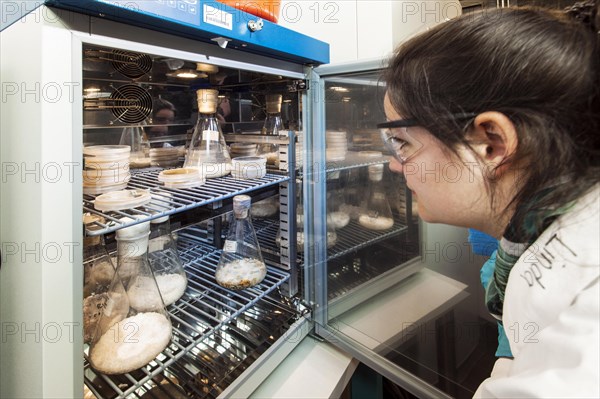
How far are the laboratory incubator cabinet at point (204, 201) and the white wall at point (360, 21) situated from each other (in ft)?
1.36

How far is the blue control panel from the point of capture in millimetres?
507

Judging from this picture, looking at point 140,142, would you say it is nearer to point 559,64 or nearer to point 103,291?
point 103,291

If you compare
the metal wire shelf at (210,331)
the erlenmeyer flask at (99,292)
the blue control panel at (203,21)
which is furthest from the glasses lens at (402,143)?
the erlenmeyer flask at (99,292)

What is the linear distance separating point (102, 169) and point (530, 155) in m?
0.81

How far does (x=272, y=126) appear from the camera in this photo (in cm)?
128

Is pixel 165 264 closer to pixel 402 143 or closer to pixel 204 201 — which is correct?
pixel 204 201

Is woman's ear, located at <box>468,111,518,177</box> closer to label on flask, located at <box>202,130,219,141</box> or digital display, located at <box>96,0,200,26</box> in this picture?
digital display, located at <box>96,0,200,26</box>

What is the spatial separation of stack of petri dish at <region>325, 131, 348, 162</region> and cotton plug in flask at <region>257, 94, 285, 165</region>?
165mm

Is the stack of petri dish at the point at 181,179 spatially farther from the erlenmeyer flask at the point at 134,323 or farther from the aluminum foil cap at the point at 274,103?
the aluminum foil cap at the point at 274,103

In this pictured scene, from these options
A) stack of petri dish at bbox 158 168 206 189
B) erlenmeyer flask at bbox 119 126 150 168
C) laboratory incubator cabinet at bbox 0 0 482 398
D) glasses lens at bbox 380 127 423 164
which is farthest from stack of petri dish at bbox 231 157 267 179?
glasses lens at bbox 380 127 423 164

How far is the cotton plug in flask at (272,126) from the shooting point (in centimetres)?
117

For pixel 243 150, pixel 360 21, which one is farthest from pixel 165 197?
pixel 360 21

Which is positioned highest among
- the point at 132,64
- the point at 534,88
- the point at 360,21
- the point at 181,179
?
the point at 360,21

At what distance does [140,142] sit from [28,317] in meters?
0.71
